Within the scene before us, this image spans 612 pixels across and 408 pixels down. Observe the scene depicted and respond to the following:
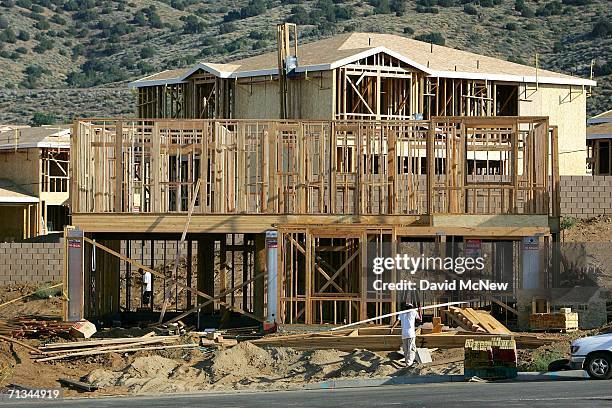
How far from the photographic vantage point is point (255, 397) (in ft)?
83.3

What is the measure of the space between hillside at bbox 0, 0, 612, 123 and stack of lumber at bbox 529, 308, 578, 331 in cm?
4932

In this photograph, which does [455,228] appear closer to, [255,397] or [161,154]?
[161,154]

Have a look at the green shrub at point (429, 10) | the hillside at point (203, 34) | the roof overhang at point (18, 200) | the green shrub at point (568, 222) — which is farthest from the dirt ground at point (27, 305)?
the green shrub at point (429, 10)

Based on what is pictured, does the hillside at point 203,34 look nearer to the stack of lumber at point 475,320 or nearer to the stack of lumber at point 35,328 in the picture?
the stack of lumber at point 475,320

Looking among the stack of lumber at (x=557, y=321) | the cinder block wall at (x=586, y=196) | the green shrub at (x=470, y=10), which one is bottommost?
the stack of lumber at (x=557, y=321)

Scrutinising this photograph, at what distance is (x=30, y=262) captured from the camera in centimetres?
4588

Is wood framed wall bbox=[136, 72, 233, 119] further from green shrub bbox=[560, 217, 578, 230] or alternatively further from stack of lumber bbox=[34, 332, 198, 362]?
stack of lumber bbox=[34, 332, 198, 362]

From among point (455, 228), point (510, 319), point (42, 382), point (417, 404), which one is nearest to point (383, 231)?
point (455, 228)

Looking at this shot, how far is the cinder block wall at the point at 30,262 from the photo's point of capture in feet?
150

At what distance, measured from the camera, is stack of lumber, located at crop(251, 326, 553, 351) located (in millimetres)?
31453

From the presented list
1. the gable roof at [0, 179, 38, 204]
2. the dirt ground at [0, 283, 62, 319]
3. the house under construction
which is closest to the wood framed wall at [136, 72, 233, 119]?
the gable roof at [0, 179, 38, 204]

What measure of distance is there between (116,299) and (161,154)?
20.4ft

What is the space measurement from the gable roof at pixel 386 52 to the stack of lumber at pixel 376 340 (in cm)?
1732

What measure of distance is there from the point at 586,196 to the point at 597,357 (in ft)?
62.7
